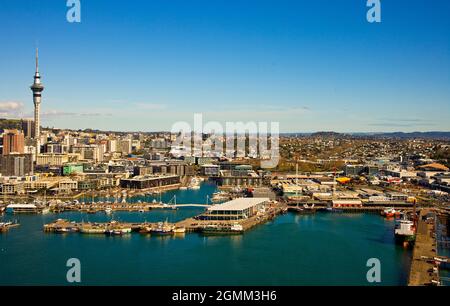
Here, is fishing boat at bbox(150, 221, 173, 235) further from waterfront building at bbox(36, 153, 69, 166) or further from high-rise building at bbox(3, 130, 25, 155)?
high-rise building at bbox(3, 130, 25, 155)

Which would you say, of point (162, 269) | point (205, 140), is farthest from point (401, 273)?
point (205, 140)

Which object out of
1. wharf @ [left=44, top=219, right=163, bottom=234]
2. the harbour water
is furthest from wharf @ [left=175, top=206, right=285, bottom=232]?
wharf @ [left=44, top=219, right=163, bottom=234]

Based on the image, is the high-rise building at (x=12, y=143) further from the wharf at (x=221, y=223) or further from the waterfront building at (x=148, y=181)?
the wharf at (x=221, y=223)

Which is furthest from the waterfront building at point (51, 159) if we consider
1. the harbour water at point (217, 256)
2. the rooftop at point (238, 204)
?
the rooftop at point (238, 204)
